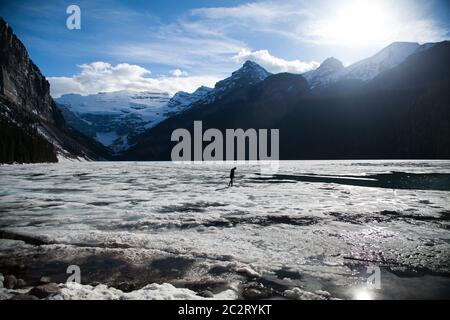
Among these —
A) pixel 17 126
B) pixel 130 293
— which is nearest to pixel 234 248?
pixel 130 293

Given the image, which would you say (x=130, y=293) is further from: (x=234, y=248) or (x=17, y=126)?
(x=17, y=126)

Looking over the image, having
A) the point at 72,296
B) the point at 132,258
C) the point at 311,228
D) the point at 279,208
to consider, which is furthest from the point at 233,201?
the point at 72,296

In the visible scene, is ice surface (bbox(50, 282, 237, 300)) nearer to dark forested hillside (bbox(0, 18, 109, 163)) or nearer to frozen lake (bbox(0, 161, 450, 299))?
frozen lake (bbox(0, 161, 450, 299))

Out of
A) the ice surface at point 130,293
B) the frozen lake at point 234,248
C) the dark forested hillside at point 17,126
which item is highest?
the dark forested hillside at point 17,126

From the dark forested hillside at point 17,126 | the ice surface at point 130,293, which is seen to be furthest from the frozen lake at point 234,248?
the dark forested hillside at point 17,126

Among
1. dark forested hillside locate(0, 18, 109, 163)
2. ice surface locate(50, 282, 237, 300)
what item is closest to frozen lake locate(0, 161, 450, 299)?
ice surface locate(50, 282, 237, 300)

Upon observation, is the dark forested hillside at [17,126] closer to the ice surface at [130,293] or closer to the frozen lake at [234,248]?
the frozen lake at [234,248]

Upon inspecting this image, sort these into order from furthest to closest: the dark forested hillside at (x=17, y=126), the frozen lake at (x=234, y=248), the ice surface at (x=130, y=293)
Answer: the dark forested hillside at (x=17, y=126), the frozen lake at (x=234, y=248), the ice surface at (x=130, y=293)

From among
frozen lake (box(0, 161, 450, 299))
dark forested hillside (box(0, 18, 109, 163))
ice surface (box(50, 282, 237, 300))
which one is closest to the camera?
ice surface (box(50, 282, 237, 300))

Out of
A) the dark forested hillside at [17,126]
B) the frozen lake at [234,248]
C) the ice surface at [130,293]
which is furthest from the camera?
the dark forested hillside at [17,126]

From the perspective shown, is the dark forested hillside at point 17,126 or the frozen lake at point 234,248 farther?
the dark forested hillside at point 17,126

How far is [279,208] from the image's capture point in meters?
15.8

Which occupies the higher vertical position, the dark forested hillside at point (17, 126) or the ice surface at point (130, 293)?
the dark forested hillside at point (17, 126)

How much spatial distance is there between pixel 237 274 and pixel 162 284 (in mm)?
1721
